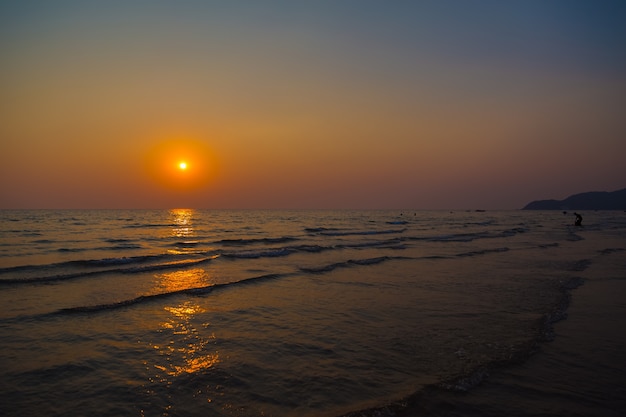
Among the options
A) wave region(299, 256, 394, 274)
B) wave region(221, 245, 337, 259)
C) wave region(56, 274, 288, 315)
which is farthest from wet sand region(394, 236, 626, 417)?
wave region(221, 245, 337, 259)

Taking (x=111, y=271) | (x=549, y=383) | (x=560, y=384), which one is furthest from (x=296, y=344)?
(x=111, y=271)

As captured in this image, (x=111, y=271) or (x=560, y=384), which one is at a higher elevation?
(x=111, y=271)

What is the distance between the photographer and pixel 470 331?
9195mm

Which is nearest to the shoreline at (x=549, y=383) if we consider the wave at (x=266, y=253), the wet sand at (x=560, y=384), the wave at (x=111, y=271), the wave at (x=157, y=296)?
the wet sand at (x=560, y=384)

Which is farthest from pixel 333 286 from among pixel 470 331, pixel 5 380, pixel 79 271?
pixel 79 271

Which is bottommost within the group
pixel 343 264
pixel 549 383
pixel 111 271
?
pixel 343 264

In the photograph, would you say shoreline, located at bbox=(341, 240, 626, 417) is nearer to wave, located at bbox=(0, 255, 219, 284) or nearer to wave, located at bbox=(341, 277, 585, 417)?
wave, located at bbox=(341, 277, 585, 417)

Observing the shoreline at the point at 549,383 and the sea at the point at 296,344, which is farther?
the sea at the point at 296,344

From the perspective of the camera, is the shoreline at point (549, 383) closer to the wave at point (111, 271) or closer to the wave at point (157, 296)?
the wave at point (157, 296)

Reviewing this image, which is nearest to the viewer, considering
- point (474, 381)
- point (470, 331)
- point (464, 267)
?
point (474, 381)

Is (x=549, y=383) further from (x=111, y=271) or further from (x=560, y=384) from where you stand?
(x=111, y=271)

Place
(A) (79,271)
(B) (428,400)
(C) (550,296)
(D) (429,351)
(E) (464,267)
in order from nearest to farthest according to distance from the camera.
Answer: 1. (B) (428,400)
2. (D) (429,351)
3. (C) (550,296)
4. (A) (79,271)
5. (E) (464,267)

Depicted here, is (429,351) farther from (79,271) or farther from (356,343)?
(79,271)

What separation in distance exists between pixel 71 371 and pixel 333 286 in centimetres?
1011
